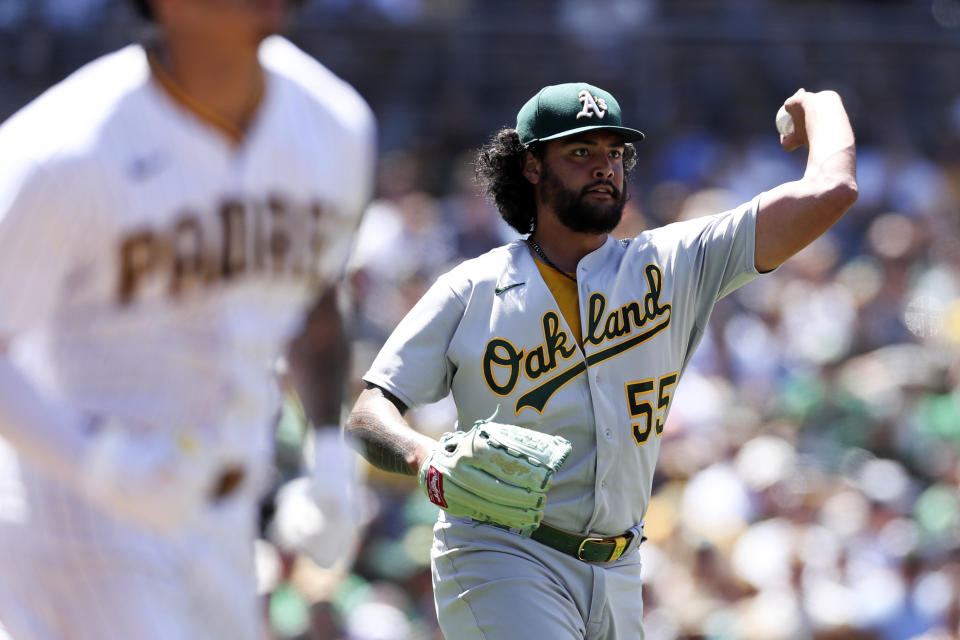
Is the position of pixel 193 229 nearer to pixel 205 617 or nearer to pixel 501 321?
pixel 205 617

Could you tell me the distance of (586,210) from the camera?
14.9 feet

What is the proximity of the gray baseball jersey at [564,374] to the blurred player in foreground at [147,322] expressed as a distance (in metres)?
1.31

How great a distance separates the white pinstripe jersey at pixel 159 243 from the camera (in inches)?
105

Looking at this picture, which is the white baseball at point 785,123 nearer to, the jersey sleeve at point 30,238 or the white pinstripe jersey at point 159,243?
the white pinstripe jersey at point 159,243

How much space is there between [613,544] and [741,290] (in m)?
6.61

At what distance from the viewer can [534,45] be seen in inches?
526

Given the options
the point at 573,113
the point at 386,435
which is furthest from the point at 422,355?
the point at 573,113

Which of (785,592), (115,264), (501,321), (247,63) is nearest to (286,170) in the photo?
(247,63)

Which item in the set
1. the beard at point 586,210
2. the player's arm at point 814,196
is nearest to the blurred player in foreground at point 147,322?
the beard at point 586,210

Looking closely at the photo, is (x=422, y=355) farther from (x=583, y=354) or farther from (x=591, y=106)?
(x=591, y=106)

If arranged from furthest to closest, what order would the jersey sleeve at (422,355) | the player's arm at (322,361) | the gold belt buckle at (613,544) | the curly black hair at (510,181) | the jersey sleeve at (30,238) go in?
the curly black hair at (510,181) < the jersey sleeve at (422,355) < the gold belt buckle at (613,544) < the player's arm at (322,361) < the jersey sleeve at (30,238)

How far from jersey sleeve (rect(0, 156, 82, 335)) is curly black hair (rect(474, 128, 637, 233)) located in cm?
241

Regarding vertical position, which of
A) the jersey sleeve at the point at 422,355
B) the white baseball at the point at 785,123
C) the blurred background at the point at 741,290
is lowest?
the blurred background at the point at 741,290

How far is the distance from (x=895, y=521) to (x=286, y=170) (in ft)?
20.3
